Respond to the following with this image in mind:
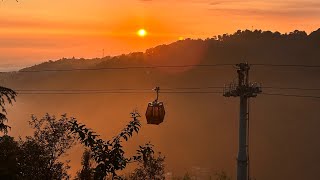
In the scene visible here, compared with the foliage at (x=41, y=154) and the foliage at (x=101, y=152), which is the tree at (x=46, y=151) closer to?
the foliage at (x=41, y=154)

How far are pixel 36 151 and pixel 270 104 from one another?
183 metres

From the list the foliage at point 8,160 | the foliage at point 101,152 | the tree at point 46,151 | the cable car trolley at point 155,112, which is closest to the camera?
the foliage at point 101,152

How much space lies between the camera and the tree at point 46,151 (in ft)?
55.8

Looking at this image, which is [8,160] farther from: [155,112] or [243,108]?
[243,108]

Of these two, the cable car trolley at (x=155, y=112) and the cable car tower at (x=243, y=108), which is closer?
the cable car trolley at (x=155, y=112)

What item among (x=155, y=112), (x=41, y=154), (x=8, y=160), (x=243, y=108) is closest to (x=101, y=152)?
(x=41, y=154)

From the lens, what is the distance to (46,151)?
17.4 meters

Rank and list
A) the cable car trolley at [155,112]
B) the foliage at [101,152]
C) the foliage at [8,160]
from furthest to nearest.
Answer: the cable car trolley at [155,112]
the foliage at [8,160]
the foliage at [101,152]

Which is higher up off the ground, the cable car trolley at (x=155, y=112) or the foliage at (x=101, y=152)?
the cable car trolley at (x=155, y=112)

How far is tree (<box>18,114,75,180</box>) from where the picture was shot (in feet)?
55.8

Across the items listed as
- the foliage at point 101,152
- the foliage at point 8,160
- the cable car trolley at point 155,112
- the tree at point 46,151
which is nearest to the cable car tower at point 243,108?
the cable car trolley at point 155,112

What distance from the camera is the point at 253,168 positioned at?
13350 centimetres

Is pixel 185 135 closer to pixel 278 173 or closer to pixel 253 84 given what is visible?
pixel 278 173

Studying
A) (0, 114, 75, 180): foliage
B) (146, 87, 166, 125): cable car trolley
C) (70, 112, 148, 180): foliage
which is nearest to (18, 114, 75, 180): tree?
(0, 114, 75, 180): foliage
